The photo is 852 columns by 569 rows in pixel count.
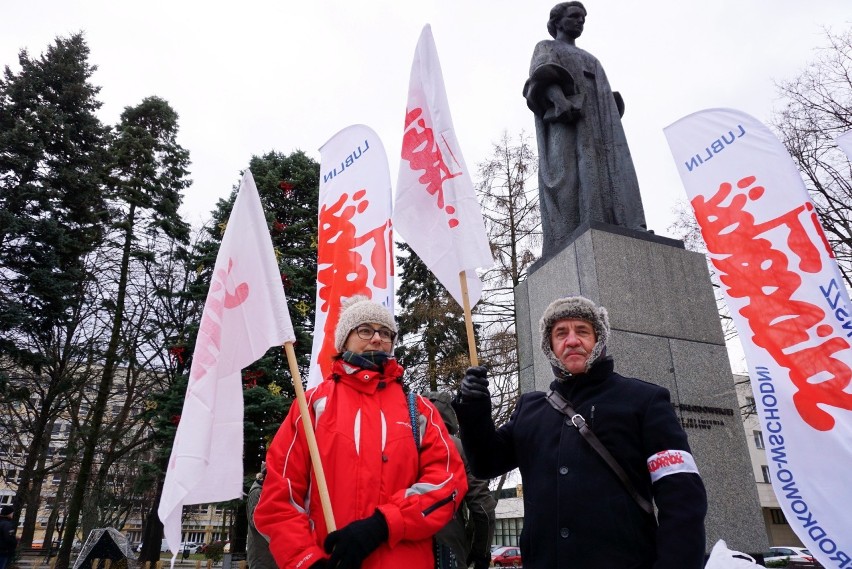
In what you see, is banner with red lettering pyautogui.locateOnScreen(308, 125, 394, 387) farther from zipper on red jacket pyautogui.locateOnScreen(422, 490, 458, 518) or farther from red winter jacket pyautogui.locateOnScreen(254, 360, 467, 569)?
zipper on red jacket pyautogui.locateOnScreen(422, 490, 458, 518)

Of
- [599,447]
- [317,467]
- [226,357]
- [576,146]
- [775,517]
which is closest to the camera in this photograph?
[599,447]

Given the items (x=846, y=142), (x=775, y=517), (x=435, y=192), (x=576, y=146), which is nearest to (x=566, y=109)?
(x=576, y=146)

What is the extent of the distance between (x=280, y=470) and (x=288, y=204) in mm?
17626

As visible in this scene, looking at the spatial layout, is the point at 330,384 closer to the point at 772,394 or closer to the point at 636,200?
the point at 772,394

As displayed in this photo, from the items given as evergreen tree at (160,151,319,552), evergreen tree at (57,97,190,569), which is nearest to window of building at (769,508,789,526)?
evergreen tree at (160,151,319,552)

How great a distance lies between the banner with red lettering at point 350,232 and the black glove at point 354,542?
9.82 feet

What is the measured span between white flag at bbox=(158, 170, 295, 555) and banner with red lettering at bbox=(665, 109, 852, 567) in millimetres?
3007

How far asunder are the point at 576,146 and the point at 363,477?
456 cm

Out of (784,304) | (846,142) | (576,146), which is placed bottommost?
(784,304)

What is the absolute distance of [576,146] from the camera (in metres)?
6.04

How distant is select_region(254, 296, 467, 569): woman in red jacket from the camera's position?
232 centimetres

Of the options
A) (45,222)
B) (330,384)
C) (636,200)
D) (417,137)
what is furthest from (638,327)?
(45,222)

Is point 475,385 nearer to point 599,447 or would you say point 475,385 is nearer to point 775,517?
point 599,447

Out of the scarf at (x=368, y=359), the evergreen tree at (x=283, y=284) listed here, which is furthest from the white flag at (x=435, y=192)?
the evergreen tree at (x=283, y=284)
